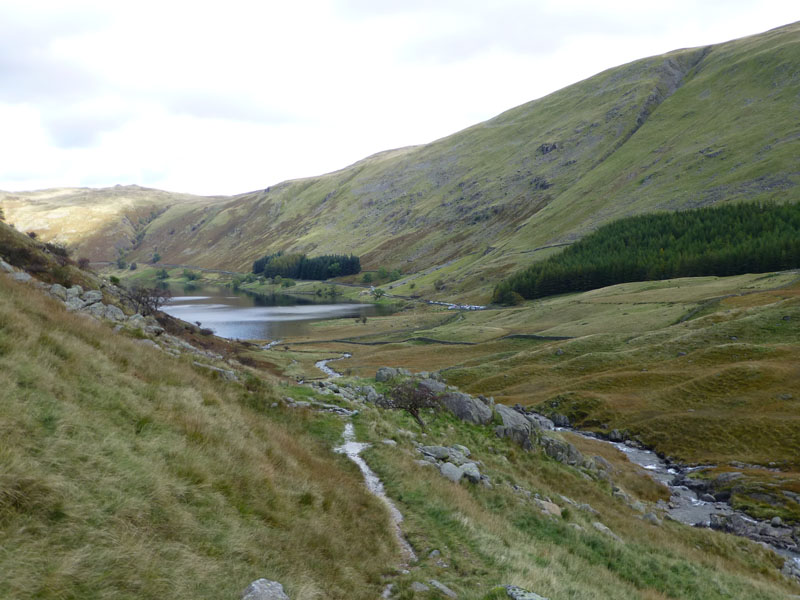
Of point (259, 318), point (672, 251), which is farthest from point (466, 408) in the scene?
point (259, 318)

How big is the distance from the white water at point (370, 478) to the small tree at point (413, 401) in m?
6.08

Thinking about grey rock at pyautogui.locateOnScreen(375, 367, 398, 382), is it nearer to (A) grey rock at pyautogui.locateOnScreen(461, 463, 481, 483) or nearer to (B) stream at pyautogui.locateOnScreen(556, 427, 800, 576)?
(A) grey rock at pyautogui.locateOnScreen(461, 463, 481, 483)

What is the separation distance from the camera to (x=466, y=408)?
105ft

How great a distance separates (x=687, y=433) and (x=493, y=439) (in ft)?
85.9

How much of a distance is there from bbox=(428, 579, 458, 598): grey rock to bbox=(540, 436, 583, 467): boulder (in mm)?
22902

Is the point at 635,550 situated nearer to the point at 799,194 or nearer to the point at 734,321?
the point at 734,321

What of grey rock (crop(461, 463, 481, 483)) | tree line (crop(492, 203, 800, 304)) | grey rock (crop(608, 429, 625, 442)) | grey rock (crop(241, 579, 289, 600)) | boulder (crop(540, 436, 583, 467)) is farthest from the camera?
tree line (crop(492, 203, 800, 304))

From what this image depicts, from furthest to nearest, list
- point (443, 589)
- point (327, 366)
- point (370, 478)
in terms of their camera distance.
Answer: point (327, 366), point (370, 478), point (443, 589)

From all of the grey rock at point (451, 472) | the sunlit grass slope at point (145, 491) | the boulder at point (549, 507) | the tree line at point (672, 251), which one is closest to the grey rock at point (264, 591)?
the sunlit grass slope at point (145, 491)

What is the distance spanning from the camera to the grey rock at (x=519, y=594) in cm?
961

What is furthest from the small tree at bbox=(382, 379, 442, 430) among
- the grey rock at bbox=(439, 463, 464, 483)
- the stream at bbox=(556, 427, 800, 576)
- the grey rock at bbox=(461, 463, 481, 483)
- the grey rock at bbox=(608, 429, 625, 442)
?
the grey rock at bbox=(608, 429, 625, 442)

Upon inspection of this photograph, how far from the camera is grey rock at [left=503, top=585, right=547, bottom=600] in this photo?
9.61 metres

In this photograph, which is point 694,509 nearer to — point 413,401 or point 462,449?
point 462,449

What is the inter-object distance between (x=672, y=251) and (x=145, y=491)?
16890 cm
